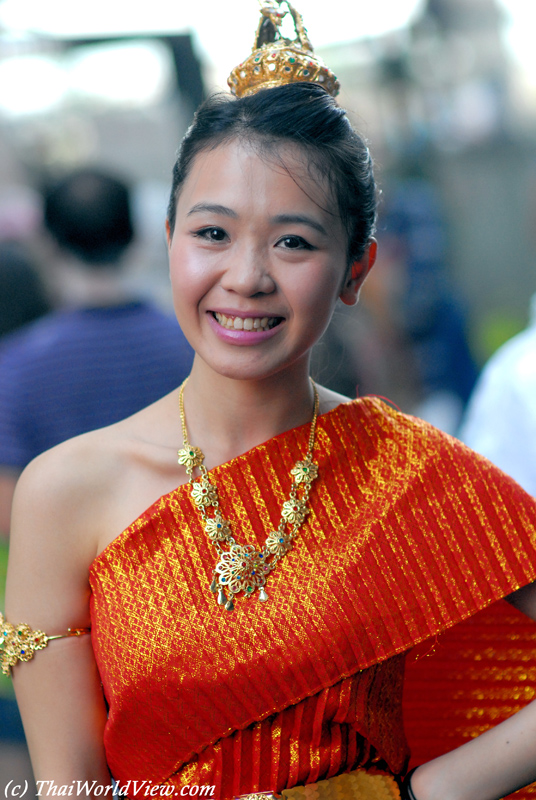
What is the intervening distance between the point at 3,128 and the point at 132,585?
7.72 meters

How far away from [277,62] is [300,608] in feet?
3.02

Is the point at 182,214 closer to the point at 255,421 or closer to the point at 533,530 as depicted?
the point at 255,421

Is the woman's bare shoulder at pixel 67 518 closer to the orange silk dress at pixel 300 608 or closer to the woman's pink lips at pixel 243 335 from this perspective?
the orange silk dress at pixel 300 608

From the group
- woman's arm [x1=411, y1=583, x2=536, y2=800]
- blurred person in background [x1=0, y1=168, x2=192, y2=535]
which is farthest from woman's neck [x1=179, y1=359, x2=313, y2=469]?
blurred person in background [x1=0, y1=168, x2=192, y2=535]

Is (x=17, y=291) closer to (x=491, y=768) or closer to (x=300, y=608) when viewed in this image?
(x=300, y=608)

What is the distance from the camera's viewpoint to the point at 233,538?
4.54ft

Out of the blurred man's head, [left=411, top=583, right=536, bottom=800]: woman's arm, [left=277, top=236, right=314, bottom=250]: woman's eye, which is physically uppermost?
the blurred man's head

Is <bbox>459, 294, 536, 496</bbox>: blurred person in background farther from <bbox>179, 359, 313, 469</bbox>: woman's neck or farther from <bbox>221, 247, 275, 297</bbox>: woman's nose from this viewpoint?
<bbox>221, 247, 275, 297</bbox>: woman's nose

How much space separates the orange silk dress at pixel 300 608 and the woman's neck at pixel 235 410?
0.03 meters

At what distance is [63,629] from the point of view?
1372 millimetres

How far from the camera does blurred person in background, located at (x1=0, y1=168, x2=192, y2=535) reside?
221 cm

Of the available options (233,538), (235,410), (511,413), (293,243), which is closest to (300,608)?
(233,538)

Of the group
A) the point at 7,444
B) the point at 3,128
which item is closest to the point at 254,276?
the point at 7,444

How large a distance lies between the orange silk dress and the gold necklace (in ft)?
0.05
